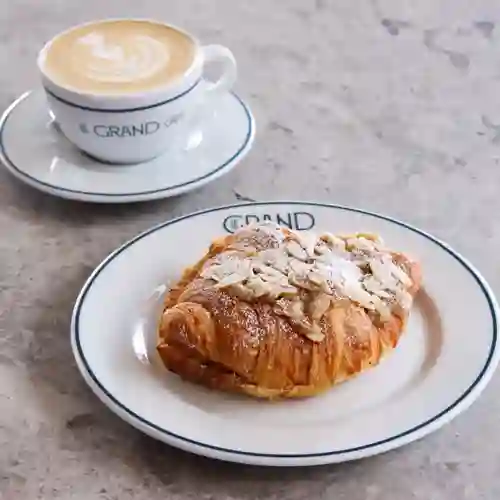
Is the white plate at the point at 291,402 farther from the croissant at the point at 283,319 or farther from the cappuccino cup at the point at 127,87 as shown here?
the cappuccino cup at the point at 127,87

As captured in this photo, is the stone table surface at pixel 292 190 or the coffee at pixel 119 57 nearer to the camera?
the stone table surface at pixel 292 190

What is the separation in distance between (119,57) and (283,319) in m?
0.39

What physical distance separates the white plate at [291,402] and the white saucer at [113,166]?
9 cm

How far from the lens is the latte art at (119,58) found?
0.87 meters

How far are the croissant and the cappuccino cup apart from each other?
232 millimetres

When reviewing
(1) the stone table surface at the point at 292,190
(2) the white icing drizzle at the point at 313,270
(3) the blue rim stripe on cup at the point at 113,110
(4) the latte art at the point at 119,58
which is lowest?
(1) the stone table surface at the point at 292,190

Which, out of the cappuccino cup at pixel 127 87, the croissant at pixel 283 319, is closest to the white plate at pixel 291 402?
Answer: the croissant at pixel 283 319

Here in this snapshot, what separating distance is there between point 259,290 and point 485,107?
1.66 feet

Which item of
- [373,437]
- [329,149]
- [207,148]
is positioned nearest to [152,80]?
[207,148]

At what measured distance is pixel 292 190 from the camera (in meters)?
0.89

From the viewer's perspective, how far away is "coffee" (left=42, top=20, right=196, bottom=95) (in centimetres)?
86

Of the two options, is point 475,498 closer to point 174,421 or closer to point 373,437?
point 373,437

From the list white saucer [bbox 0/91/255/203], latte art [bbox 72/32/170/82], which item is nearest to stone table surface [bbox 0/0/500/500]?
white saucer [bbox 0/91/255/203]

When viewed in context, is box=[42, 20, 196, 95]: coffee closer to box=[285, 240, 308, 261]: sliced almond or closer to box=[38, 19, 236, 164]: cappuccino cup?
box=[38, 19, 236, 164]: cappuccino cup
